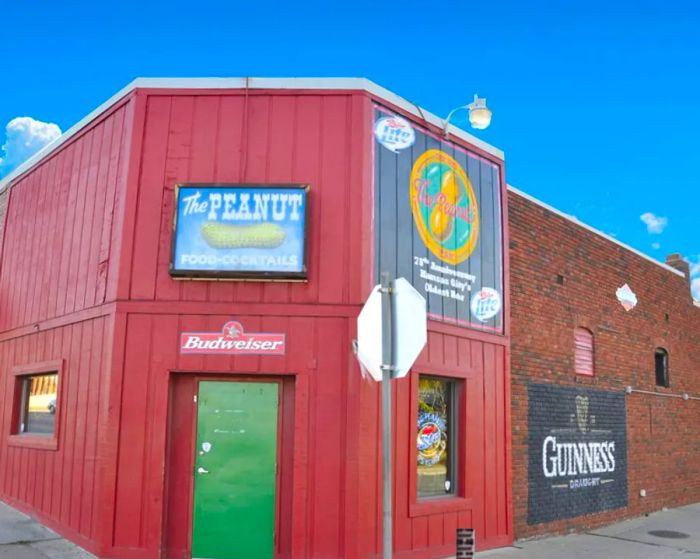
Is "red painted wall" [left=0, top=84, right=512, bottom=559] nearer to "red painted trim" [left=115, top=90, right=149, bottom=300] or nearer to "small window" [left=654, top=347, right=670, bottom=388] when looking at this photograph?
"red painted trim" [left=115, top=90, right=149, bottom=300]

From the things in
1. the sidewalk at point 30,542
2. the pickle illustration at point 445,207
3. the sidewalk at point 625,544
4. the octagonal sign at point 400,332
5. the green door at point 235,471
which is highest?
the pickle illustration at point 445,207

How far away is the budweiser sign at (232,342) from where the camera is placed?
8.83 m

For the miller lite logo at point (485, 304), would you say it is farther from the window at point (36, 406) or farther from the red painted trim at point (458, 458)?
the window at point (36, 406)

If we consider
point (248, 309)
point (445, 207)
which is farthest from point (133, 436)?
point (445, 207)

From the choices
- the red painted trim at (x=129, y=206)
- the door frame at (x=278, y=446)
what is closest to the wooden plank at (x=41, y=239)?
the red painted trim at (x=129, y=206)

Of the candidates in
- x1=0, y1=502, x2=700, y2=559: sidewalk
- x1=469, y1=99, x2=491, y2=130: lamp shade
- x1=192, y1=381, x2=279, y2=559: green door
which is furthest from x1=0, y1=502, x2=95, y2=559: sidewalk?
x1=469, y1=99, x2=491, y2=130: lamp shade

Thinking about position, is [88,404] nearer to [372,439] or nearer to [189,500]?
[189,500]

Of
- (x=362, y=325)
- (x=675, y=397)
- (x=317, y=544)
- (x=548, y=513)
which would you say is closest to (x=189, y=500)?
(x=317, y=544)

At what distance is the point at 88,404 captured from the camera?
30.6ft

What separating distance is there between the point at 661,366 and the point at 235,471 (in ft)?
37.9

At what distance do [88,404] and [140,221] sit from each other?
245cm

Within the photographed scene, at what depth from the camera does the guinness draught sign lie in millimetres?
11719

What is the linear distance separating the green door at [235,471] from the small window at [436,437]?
212 cm

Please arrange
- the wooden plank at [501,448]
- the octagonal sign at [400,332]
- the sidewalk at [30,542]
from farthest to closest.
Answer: the wooden plank at [501,448]
the sidewalk at [30,542]
the octagonal sign at [400,332]
